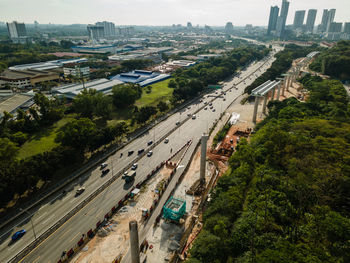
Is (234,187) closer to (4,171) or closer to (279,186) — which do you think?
(279,186)

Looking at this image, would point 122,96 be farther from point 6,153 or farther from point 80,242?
point 80,242

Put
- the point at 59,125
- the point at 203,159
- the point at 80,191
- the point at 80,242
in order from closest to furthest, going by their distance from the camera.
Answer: the point at 80,242 < the point at 80,191 < the point at 203,159 < the point at 59,125

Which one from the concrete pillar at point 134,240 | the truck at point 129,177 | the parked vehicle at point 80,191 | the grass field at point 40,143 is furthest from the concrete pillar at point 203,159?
the grass field at point 40,143

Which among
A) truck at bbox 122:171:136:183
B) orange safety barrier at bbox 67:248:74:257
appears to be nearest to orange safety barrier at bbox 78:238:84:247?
orange safety barrier at bbox 67:248:74:257

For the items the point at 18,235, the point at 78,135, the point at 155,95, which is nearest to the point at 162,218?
the point at 18,235

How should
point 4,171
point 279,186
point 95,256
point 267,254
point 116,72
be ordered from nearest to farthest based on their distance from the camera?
point 267,254 → point 95,256 → point 279,186 → point 4,171 → point 116,72

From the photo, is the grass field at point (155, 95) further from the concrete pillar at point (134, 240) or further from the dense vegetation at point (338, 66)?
the dense vegetation at point (338, 66)

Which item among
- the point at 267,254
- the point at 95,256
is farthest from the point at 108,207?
the point at 267,254
